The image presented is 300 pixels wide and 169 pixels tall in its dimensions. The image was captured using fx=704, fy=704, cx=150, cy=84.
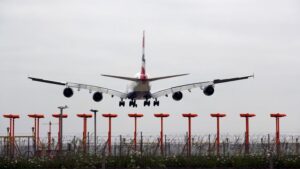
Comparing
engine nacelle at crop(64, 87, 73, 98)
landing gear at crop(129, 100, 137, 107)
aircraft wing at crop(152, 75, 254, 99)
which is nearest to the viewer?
engine nacelle at crop(64, 87, 73, 98)

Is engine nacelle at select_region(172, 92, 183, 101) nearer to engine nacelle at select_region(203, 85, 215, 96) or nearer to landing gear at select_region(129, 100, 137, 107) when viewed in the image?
engine nacelle at select_region(203, 85, 215, 96)

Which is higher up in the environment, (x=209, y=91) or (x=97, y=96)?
(x=209, y=91)

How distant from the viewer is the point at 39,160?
5094 cm

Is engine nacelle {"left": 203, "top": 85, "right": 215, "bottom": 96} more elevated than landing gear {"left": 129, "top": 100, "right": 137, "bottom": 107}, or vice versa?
engine nacelle {"left": 203, "top": 85, "right": 215, "bottom": 96}

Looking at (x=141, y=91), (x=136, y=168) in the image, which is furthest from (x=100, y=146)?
(x=141, y=91)

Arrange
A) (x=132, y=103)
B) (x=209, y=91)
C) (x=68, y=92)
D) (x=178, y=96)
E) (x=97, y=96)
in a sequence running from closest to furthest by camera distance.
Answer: (x=68, y=92) → (x=209, y=91) → (x=97, y=96) → (x=178, y=96) → (x=132, y=103)

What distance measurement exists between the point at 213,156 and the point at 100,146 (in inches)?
402

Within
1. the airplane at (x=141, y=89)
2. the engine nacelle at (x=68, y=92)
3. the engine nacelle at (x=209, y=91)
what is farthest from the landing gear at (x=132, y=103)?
the engine nacelle at (x=209, y=91)

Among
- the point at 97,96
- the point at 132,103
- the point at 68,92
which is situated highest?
the point at 68,92

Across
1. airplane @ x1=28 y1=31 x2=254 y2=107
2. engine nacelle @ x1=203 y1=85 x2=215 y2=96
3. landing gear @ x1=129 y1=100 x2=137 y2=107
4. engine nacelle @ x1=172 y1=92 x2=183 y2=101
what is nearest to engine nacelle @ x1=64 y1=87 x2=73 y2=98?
airplane @ x1=28 y1=31 x2=254 y2=107

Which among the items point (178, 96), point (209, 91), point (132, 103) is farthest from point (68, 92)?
point (209, 91)

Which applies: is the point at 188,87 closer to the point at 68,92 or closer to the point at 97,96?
the point at 97,96

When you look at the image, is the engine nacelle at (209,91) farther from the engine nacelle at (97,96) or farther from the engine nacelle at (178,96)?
the engine nacelle at (97,96)

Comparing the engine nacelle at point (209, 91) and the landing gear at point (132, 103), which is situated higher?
the engine nacelle at point (209, 91)
